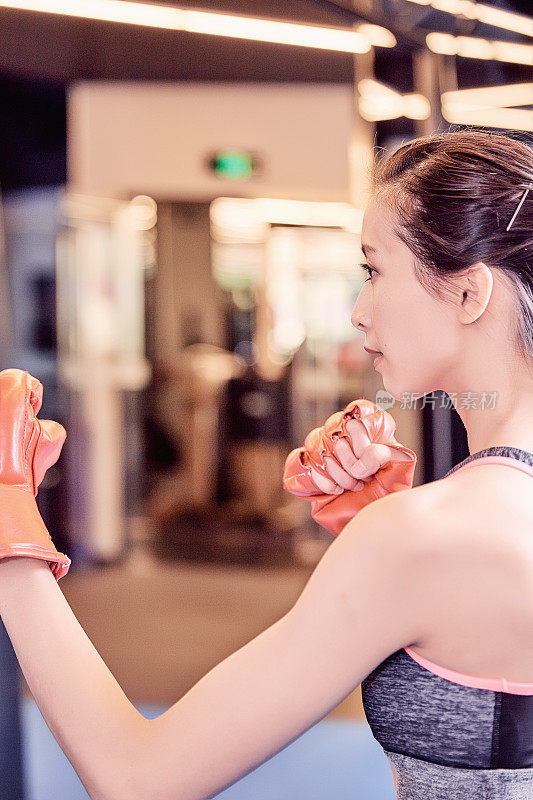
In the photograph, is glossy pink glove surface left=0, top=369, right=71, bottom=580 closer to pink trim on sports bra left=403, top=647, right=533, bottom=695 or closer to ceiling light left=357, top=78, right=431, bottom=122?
pink trim on sports bra left=403, top=647, right=533, bottom=695

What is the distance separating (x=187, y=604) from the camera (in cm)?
416

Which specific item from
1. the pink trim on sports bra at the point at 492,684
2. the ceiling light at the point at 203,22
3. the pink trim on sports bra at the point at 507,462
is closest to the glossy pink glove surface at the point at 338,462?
the pink trim on sports bra at the point at 507,462

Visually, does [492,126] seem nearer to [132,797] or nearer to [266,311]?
[132,797]

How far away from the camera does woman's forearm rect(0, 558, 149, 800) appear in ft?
2.64

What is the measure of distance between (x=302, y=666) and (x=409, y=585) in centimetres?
12

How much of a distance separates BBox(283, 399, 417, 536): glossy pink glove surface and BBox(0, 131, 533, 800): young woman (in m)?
0.02

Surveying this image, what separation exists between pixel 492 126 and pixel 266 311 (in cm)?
360

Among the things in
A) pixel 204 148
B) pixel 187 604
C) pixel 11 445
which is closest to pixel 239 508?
pixel 187 604

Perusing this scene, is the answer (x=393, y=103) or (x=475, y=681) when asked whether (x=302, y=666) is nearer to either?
(x=475, y=681)

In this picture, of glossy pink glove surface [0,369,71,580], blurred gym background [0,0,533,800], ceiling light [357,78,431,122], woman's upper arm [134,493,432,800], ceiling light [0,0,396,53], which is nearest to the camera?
woman's upper arm [134,493,432,800]

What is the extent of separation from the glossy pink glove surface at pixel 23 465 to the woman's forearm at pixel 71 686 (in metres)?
0.02

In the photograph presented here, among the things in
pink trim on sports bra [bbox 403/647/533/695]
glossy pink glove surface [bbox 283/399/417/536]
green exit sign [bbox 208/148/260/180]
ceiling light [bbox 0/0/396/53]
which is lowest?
pink trim on sports bra [bbox 403/647/533/695]

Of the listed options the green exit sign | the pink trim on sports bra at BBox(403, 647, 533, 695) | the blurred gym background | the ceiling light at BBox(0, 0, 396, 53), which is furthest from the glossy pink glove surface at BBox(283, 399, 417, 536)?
A: the green exit sign

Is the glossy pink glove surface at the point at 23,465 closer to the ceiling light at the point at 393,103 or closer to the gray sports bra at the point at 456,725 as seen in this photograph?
the gray sports bra at the point at 456,725
